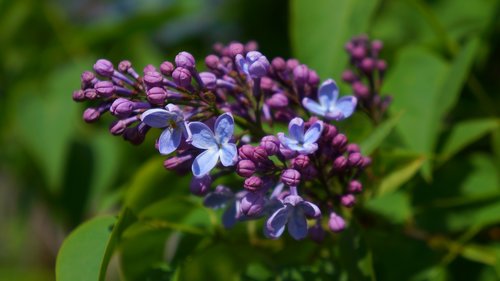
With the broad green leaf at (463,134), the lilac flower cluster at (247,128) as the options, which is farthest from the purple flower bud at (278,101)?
the broad green leaf at (463,134)

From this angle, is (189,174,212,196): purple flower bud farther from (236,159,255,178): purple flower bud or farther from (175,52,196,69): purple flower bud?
(175,52,196,69): purple flower bud

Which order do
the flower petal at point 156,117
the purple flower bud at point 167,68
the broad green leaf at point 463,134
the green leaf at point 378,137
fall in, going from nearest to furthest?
the flower petal at point 156,117
the purple flower bud at point 167,68
the green leaf at point 378,137
the broad green leaf at point 463,134

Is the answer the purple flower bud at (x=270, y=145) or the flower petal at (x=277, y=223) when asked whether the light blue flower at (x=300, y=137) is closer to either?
the purple flower bud at (x=270, y=145)

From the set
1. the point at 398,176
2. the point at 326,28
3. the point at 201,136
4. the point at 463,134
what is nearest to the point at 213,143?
the point at 201,136

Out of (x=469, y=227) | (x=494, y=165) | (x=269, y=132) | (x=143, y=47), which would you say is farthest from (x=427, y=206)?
(x=143, y=47)

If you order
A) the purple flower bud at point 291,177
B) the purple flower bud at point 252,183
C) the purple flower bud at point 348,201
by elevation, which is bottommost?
the purple flower bud at point 348,201

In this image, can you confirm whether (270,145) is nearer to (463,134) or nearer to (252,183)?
(252,183)

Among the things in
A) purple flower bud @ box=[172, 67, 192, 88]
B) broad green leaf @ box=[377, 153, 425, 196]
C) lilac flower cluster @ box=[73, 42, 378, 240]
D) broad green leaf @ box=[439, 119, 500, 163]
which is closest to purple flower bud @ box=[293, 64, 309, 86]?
lilac flower cluster @ box=[73, 42, 378, 240]
